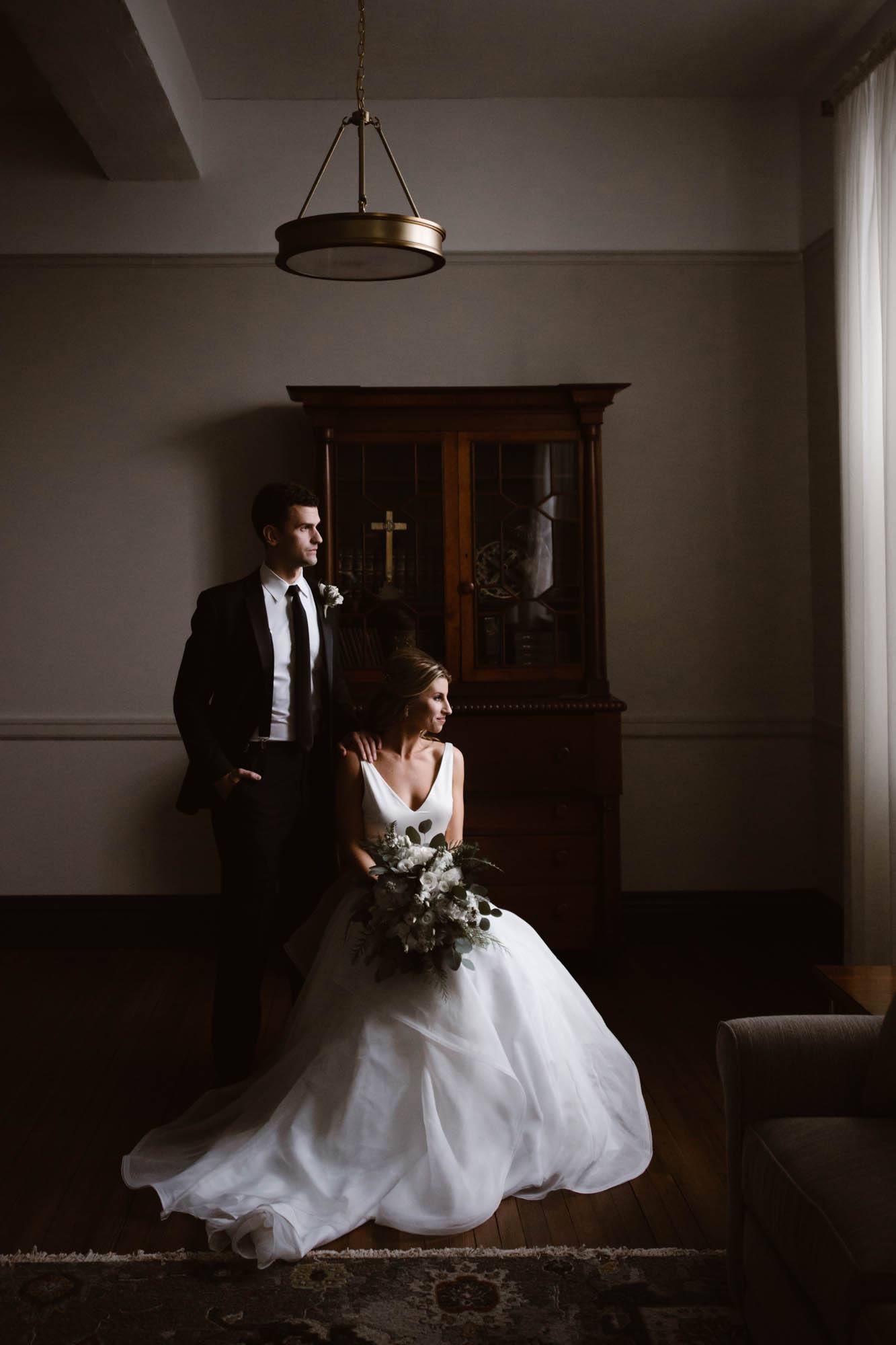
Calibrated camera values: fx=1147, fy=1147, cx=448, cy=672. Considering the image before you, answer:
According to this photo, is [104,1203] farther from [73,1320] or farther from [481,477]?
[481,477]

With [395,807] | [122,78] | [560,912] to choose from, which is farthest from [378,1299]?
[122,78]

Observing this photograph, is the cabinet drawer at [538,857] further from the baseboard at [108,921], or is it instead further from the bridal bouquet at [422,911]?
the bridal bouquet at [422,911]

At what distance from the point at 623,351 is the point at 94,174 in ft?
8.13

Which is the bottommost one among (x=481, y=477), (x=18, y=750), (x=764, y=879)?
(x=764, y=879)

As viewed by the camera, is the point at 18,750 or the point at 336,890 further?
the point at 18,750

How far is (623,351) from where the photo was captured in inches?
205

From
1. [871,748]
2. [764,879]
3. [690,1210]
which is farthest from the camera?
[764,879]

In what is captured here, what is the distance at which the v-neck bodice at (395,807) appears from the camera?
10.8 feet

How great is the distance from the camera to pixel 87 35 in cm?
366

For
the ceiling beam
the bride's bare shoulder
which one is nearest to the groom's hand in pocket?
the bride's bare shoulder

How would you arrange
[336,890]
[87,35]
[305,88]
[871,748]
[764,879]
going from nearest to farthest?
[336,890] < [87,35] < [871,748] < [305,88] < [764,879]

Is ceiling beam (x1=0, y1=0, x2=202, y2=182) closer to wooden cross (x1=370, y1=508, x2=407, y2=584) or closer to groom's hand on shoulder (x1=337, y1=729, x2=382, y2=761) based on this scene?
wooden cross (x1=370, y1=508, x2=407, y2=584)

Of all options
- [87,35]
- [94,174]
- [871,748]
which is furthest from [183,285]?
[871,748]

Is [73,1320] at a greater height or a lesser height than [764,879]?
lesser
